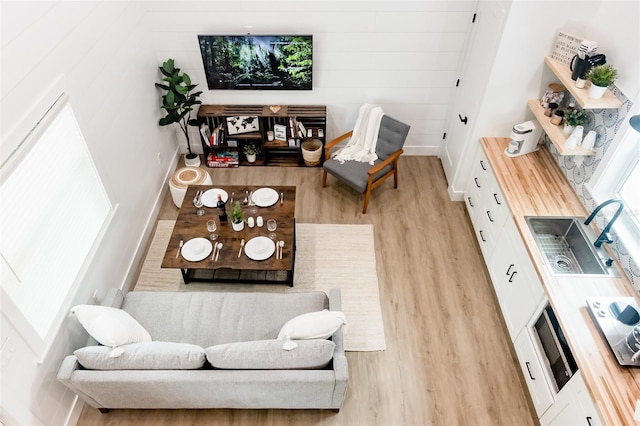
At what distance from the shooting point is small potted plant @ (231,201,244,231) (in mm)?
3596

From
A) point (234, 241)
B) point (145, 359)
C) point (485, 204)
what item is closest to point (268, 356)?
point (145, 359)

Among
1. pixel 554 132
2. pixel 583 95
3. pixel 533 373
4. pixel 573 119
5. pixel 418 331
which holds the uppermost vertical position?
pixel 583 95

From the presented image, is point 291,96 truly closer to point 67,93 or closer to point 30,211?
point 67,93

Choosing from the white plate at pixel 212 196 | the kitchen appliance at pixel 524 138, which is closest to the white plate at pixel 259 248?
the white plate at pixel 212 196

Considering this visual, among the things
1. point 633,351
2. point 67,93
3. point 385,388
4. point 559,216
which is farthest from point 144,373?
point 559,216

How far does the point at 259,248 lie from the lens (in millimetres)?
3508

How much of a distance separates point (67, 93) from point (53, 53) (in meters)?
0.26

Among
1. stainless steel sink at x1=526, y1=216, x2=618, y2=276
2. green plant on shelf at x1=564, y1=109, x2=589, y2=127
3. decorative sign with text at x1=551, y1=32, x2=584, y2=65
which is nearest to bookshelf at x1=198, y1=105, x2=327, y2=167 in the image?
decorative sign with text at x1=551, y1=32, x2=584, y2=65

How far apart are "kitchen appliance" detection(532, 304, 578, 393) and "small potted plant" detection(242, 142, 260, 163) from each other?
3.44 m

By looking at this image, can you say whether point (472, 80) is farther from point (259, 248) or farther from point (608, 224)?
point (259, 248)

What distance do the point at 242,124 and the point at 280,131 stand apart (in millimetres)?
444

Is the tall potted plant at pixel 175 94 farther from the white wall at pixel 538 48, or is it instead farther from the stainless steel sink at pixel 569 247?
the stainless steel sink at pixel 569 247

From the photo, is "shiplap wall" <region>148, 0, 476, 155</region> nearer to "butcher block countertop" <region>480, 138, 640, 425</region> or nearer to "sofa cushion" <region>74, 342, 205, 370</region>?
"butcher block countertop" <region>480, 138, 640, 425</region>

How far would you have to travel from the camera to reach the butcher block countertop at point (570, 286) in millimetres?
2277
